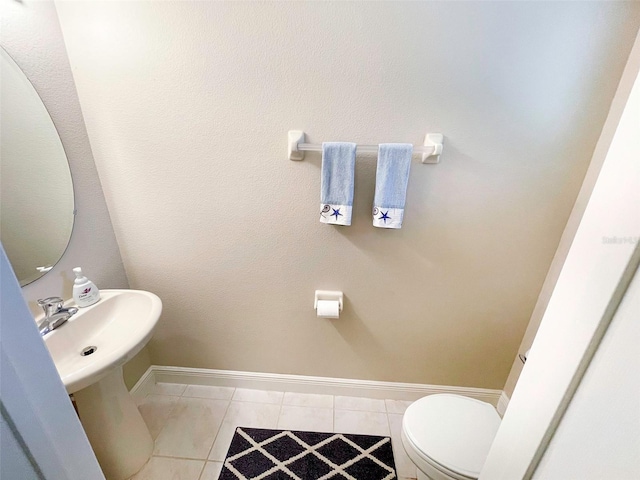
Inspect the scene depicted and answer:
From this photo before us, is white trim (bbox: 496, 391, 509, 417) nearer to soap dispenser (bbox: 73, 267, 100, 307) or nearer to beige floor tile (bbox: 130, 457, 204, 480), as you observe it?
beige floor tile (bbox: 130, 457, 204, 480)

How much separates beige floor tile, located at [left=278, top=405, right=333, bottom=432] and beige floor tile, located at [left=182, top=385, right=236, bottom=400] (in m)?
0.35

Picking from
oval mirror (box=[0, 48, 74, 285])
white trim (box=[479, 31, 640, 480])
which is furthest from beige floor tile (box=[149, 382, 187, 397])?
white trim (box=[479, 31, 640, 480])

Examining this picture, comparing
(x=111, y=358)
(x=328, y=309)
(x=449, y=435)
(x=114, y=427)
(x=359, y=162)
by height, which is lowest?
(x=114, y=427)

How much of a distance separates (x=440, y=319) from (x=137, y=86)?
170cm

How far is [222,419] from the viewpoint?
1515 mm

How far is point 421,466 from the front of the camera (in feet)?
3.35

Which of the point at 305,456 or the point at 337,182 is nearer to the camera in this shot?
the point at 337,182

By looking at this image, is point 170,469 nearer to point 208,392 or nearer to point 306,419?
point 208,392

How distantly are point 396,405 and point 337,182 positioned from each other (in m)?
1.33

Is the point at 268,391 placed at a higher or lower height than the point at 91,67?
lower

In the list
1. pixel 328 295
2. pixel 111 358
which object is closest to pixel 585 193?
pixel 328 295

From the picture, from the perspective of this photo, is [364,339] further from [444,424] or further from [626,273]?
[626,273]

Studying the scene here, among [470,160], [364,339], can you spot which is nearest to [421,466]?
[364,339]

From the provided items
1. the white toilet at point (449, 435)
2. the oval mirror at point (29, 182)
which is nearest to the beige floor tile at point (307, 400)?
the white toilet at point (449, 435)
